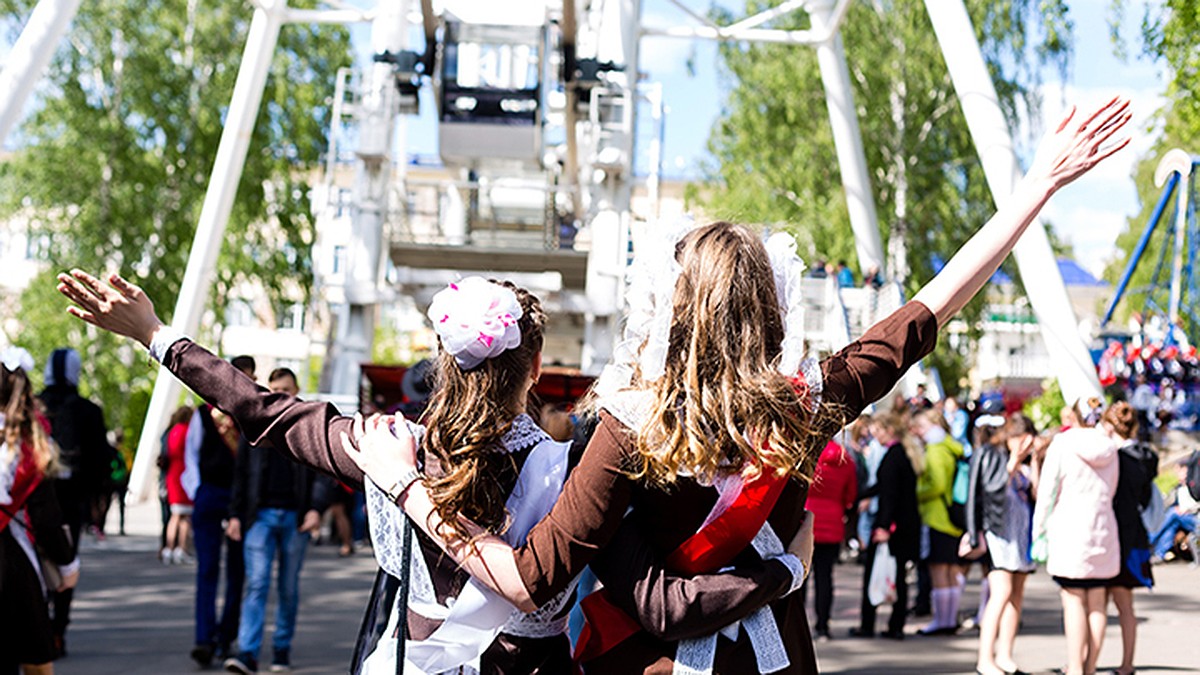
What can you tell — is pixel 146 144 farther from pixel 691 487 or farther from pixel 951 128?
pixel 691 487

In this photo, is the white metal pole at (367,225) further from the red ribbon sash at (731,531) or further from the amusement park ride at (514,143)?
the red ribbon sash at (731,531)

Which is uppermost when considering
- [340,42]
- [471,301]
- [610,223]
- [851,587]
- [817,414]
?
[340,42]

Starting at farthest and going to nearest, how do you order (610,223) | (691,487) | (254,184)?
(254,184)
(610,223)
(691,487)

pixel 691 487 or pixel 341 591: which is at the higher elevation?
pixel 691 487

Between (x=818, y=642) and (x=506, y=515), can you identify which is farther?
(x=818, y=642)

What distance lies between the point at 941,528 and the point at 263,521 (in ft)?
17.6

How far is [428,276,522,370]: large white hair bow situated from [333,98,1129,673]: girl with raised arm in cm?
44

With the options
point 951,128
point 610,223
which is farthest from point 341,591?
point 951,128

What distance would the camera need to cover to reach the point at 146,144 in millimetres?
35281

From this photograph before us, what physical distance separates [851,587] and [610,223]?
4.91 m

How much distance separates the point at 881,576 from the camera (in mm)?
11242

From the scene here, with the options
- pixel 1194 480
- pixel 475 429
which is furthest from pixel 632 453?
pixel 1194 480

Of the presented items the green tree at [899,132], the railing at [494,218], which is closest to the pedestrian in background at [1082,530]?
the railing at [494,218]

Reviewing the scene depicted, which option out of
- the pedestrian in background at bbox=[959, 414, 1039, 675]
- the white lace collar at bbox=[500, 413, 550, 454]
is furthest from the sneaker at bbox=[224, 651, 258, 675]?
the white lace collar at bbox=[500, 413, 550, 454]
